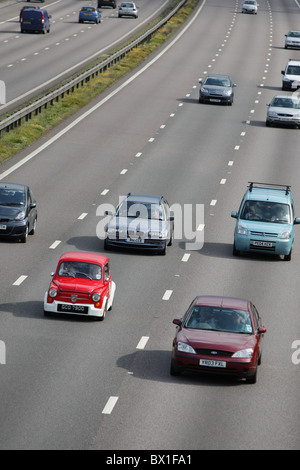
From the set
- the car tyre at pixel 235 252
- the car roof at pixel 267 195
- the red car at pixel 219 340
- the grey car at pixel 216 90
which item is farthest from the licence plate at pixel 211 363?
the grey car at pixel 216 90

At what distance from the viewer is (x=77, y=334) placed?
23.0 meters

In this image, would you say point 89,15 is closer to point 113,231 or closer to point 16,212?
point 16,212

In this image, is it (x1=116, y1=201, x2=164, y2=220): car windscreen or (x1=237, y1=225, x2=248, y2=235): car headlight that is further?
(x1=116, y1=201, x2=164, y2=220): car windscreen

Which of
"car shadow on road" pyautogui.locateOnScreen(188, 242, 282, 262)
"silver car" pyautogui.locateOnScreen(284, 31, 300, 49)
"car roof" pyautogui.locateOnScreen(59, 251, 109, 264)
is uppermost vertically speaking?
"car roof" pyautogui.locateOnScreen(59, 251, 109, 264)

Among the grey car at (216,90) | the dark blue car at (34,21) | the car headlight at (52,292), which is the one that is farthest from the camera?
the dark blue car at (34,21)

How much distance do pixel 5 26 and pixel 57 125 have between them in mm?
40773

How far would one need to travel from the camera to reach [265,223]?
106ft

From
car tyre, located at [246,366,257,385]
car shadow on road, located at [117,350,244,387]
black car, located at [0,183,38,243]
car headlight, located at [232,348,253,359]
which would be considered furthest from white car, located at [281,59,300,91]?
car headlight, located at [232,348,253,359]

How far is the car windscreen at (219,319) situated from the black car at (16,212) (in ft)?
36.4

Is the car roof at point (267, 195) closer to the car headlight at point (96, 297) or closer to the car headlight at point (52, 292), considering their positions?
the car headlight at point (96, 297)

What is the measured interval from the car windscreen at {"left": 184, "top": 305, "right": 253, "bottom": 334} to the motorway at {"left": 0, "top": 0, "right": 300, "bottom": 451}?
0.93 metres

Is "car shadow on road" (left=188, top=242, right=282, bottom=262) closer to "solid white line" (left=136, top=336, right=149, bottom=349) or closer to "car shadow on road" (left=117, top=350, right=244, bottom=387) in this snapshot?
"solid white line" (left=136, top=336, right=149, bottom=349)

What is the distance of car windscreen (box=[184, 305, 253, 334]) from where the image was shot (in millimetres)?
20859

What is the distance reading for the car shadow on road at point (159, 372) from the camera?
2025cm
